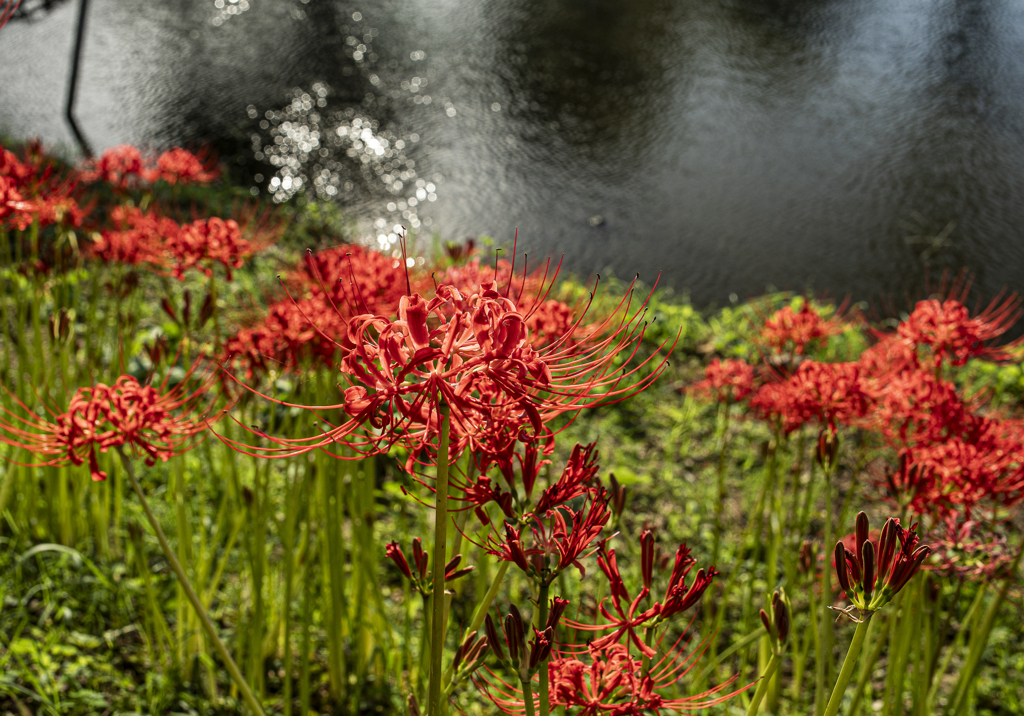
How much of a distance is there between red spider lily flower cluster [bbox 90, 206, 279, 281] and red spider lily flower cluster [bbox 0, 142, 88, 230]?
0.15m

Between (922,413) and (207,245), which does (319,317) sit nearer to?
(207,245)

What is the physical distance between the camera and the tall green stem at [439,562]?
0.88 m

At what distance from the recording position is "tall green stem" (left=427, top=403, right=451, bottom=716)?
2.90ft

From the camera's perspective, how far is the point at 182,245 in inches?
82.4

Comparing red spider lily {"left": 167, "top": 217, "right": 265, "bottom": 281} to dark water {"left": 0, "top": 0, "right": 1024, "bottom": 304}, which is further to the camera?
dark water {"left": 0, "top": 0, "right": 1024, "bottom": 304}

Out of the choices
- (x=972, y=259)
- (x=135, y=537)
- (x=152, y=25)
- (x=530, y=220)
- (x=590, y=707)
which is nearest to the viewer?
(x=590, y=707)

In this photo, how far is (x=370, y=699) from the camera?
95.3 inches

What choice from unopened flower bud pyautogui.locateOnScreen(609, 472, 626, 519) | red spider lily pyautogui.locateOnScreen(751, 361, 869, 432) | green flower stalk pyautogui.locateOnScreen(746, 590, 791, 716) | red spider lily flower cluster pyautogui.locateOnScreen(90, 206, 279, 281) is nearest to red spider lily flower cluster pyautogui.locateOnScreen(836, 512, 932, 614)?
green flower stalk pyautogui.locateOnScreen(746, 590, 791, 716)

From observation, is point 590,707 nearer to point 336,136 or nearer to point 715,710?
point 715,710

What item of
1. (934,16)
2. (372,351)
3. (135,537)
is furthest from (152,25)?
(372,351)

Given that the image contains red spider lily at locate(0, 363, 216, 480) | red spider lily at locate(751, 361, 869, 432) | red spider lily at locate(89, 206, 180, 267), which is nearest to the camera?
red spider lily at locate(0, 363, 216, 480)

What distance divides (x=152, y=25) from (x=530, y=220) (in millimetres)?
8080

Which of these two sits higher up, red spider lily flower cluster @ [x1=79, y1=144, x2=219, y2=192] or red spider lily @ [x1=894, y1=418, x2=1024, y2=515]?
red spider lily flower cluster @ [x1=79, y1=144, x2=219, y2=192]

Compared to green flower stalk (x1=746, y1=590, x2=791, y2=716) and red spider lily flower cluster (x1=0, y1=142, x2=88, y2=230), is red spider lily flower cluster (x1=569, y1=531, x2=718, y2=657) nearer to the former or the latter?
green flower stalk (x1=746, y1=590, x2=791, y2=716)
